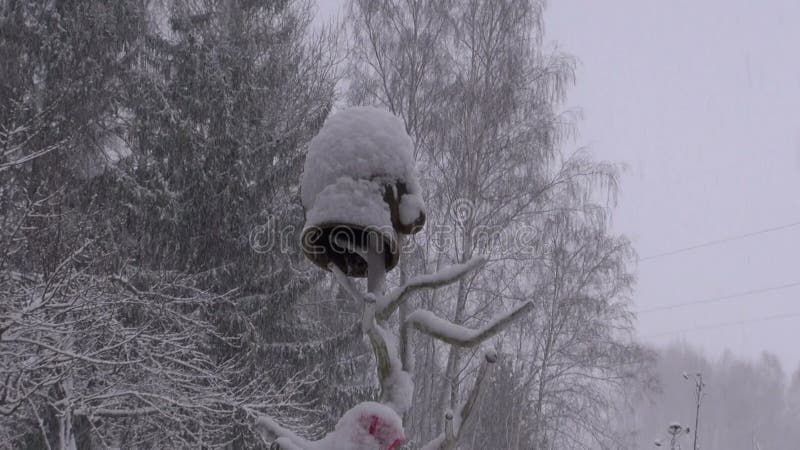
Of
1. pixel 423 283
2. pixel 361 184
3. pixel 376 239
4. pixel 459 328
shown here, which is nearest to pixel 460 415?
pixel 459 328

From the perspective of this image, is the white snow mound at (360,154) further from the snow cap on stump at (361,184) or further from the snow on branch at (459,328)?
the snow on branch at (459,328)

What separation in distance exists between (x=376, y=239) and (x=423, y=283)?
20 cm

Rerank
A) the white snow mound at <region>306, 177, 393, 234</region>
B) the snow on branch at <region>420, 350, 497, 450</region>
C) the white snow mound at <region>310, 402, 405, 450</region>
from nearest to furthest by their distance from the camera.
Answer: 1. the white snow mound at <region>310, 402, 405, 450</region>
2. the snow on branch at <region>420, 350, 497, 450</region>
3. the white snow mound at <region>306, 177, 393, 234</region>

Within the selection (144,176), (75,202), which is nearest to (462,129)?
(144,176)

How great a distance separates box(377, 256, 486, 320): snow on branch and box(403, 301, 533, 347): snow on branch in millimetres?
80

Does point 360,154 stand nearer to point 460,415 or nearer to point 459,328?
point 459,328

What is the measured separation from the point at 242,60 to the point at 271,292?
3.47 metres

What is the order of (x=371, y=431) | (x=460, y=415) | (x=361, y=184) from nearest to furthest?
(x=371, y=431) < (x=460, y=415) < (x=361, y=184)

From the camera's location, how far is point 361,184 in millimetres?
1998

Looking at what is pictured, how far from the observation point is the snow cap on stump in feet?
6.43

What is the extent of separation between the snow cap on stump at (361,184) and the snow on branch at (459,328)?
8.7 inches

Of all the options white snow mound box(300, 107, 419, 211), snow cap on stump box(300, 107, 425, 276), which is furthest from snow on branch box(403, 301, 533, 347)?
white snow mound box(300, 107, 419, 211)

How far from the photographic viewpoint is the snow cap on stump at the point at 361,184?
196 centimetres

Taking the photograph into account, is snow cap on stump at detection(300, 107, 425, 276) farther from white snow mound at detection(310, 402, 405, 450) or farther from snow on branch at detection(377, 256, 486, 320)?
white snow mound at detection(310, 402, 405, 450)
